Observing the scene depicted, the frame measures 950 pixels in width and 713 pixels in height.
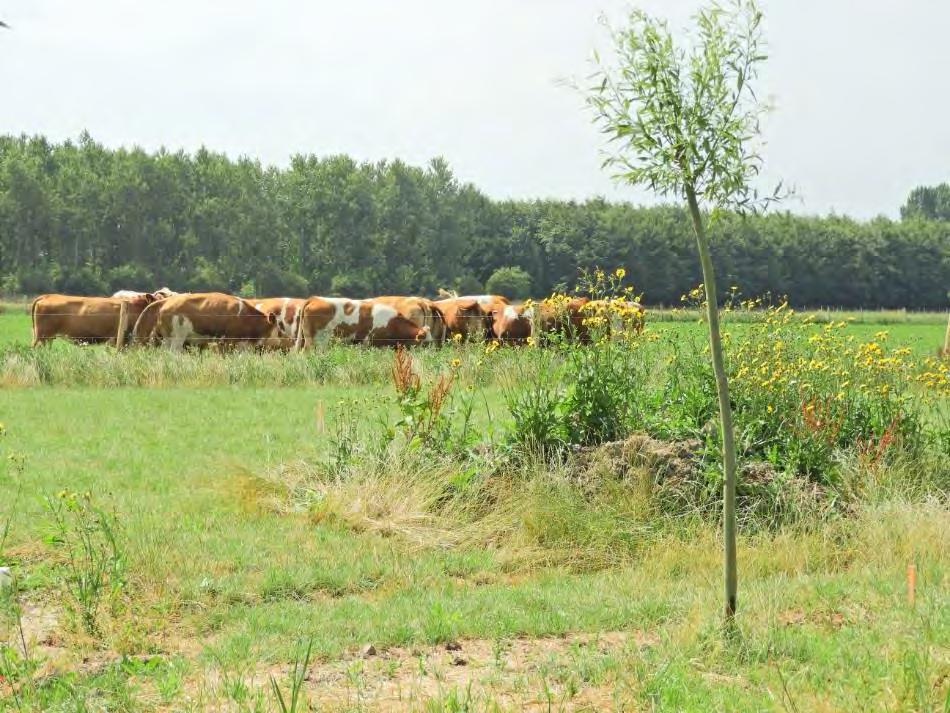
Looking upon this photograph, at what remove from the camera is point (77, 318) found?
26.3m

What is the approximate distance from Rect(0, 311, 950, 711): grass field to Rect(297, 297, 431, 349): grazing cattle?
13.9m

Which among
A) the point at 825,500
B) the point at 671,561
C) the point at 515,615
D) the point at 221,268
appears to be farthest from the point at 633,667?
the point at 221,268

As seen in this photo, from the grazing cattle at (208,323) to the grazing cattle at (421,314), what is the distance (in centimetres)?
325

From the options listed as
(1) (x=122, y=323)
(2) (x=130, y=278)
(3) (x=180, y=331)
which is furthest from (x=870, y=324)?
(1) (x=122, y=323)

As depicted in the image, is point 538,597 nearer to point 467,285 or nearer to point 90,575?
point 90,575

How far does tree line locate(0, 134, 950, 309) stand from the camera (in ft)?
230

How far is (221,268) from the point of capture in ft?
237

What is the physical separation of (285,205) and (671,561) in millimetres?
72774

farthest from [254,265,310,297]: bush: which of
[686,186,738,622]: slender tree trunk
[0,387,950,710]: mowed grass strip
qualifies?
[686,186,738,622]: slender tree trunk

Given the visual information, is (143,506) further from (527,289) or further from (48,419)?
(527,289)

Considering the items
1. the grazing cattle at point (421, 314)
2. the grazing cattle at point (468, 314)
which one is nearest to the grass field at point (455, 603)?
the grazing cattle at point (421, 314)

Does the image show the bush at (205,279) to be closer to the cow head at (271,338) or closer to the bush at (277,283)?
the bush at (277,283)

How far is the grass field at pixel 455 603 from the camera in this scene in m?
4.61

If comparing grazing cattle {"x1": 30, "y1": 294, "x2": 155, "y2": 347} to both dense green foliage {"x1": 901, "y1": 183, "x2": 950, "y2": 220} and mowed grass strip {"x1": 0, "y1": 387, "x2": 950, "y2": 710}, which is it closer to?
mowed grass strip {"x1": 0, "y1": 387, "x2": 950, "y2": 710}
